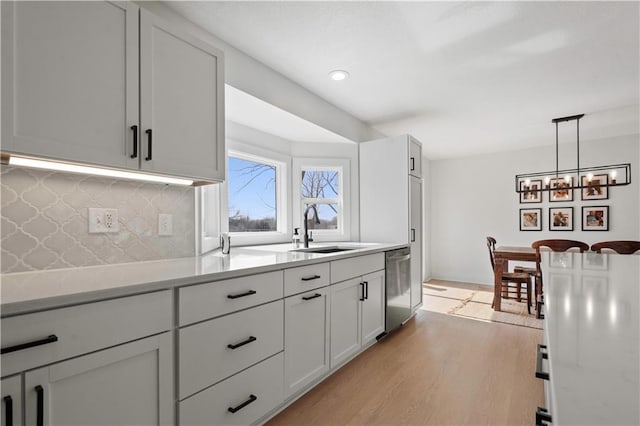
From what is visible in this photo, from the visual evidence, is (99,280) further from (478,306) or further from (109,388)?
(478,306)

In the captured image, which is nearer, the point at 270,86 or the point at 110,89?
the point at 110,89

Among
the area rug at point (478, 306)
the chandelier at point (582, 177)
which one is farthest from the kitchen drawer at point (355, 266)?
the chandelier at point (582, 177)

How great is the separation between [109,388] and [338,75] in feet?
8.36

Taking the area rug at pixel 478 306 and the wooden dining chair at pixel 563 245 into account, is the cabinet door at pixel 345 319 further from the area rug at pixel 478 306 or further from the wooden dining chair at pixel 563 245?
the wooden dining chair at pixel 563 245

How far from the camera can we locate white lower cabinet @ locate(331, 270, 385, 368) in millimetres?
2215

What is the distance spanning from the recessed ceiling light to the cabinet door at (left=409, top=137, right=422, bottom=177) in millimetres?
1188

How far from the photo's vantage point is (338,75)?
265 centimetres

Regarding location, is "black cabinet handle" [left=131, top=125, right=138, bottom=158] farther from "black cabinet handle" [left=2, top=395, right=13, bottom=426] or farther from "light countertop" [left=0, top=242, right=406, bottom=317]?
"black cabinet handle" [left=2, top=395, right=13, bottom=426]

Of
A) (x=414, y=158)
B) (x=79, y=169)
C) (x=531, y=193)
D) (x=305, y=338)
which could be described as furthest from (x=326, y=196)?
(x=531, y=193)

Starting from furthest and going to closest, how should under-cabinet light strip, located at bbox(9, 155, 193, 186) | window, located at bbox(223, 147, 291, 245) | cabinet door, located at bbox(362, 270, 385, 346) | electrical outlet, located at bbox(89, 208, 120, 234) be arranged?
window, located at bbox(223, 147, 291, 245)
cabinet door, located at bbox(362, 270, 385, 346)
electrical outlet, located at bbox(89, 208, 120, 234)
under-cabinet light strip, located at bbox(9, 155, 193, 186)

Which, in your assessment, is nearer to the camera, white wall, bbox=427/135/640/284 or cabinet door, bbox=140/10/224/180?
cabinet door, bbox=140/10/224/180

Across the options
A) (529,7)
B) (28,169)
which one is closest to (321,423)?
(28,169)

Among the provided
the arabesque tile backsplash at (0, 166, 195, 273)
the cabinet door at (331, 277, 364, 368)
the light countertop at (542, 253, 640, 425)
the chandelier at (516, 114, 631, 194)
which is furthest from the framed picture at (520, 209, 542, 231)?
the arabesque tile backsplash at (0, 166, 195, 273)

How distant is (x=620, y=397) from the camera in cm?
36
